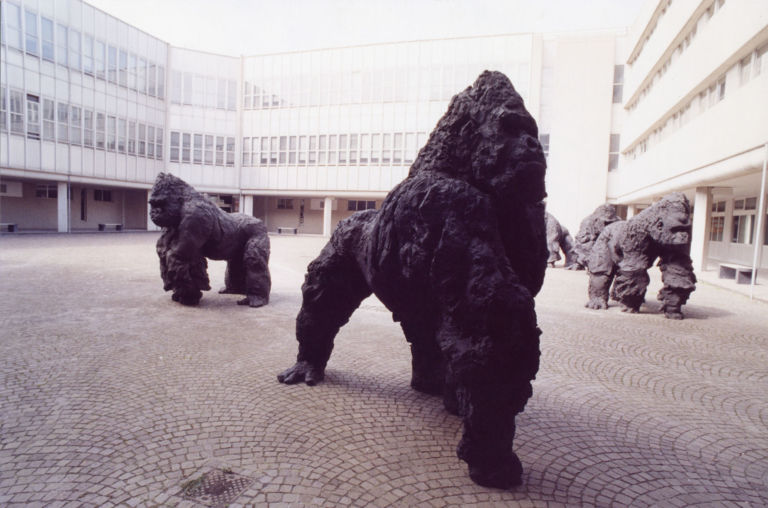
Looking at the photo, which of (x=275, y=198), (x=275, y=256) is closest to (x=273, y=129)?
(x=275, y=198)

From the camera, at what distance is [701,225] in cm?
1614

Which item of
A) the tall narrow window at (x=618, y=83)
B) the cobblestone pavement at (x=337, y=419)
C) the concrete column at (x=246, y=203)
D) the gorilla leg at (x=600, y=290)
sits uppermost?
the tall narrow window at (x=618, y=83)

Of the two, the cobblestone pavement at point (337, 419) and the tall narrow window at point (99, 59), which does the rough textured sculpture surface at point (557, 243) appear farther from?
the tall narrow window at point (99, 59)

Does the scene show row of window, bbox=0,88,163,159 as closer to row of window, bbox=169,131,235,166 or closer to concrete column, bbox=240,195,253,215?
row of window, bbox=169,131,235,166

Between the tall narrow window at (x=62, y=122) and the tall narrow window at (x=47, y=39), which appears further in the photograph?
the tall narrow window at (x=62, y=122)

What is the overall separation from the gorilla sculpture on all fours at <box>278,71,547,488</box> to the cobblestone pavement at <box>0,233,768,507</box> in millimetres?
539

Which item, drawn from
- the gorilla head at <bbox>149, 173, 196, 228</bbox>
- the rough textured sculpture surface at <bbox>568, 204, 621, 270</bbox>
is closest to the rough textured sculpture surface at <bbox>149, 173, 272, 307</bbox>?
the gorilla head at <bbox>149, 173, 196, 228</bbox>

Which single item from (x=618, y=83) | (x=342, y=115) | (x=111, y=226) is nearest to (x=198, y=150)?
(x=111, y=226)

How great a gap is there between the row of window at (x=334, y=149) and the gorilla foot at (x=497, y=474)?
29.0 meters

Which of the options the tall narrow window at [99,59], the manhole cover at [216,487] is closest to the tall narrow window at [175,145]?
the tall narrow window at [99,59]

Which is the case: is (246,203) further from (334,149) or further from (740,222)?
(740,222)

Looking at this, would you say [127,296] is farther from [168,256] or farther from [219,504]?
[219,504]

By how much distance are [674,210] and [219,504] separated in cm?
886

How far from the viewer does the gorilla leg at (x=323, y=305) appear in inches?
168
